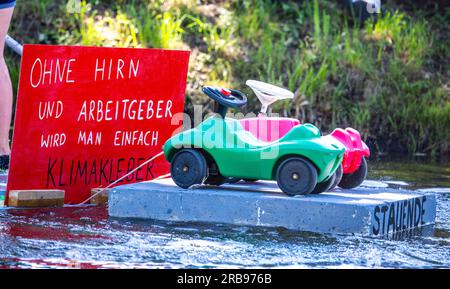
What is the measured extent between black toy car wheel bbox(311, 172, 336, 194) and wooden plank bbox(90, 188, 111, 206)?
4.70 feet

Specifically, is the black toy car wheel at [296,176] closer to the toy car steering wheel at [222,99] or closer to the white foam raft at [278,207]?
the white foam raft at [278,207]

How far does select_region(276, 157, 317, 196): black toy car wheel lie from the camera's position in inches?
226

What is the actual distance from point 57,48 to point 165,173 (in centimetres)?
118

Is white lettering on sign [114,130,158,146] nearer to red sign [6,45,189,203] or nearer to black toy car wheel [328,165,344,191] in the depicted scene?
red sign [6,45,189,203]

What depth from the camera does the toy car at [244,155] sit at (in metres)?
5.74

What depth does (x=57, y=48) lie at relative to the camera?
6.48 metres

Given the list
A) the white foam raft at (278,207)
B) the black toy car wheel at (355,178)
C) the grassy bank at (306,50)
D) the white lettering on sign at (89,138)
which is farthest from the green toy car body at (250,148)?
the grassy bank at (306,50)

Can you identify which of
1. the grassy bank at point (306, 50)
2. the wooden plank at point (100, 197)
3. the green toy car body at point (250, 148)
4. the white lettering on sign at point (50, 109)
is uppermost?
the grassy bank at point (306, 50)

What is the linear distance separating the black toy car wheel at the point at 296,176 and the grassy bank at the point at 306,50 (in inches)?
199

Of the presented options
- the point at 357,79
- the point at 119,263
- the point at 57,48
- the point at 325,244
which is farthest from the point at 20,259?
the point at 357,79

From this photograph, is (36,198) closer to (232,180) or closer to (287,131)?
(232,180)

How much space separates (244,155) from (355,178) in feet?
2.72

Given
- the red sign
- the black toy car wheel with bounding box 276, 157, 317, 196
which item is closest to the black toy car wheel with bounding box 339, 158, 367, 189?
the black toy car wheel with bounding box 276, 157, 317, 196
